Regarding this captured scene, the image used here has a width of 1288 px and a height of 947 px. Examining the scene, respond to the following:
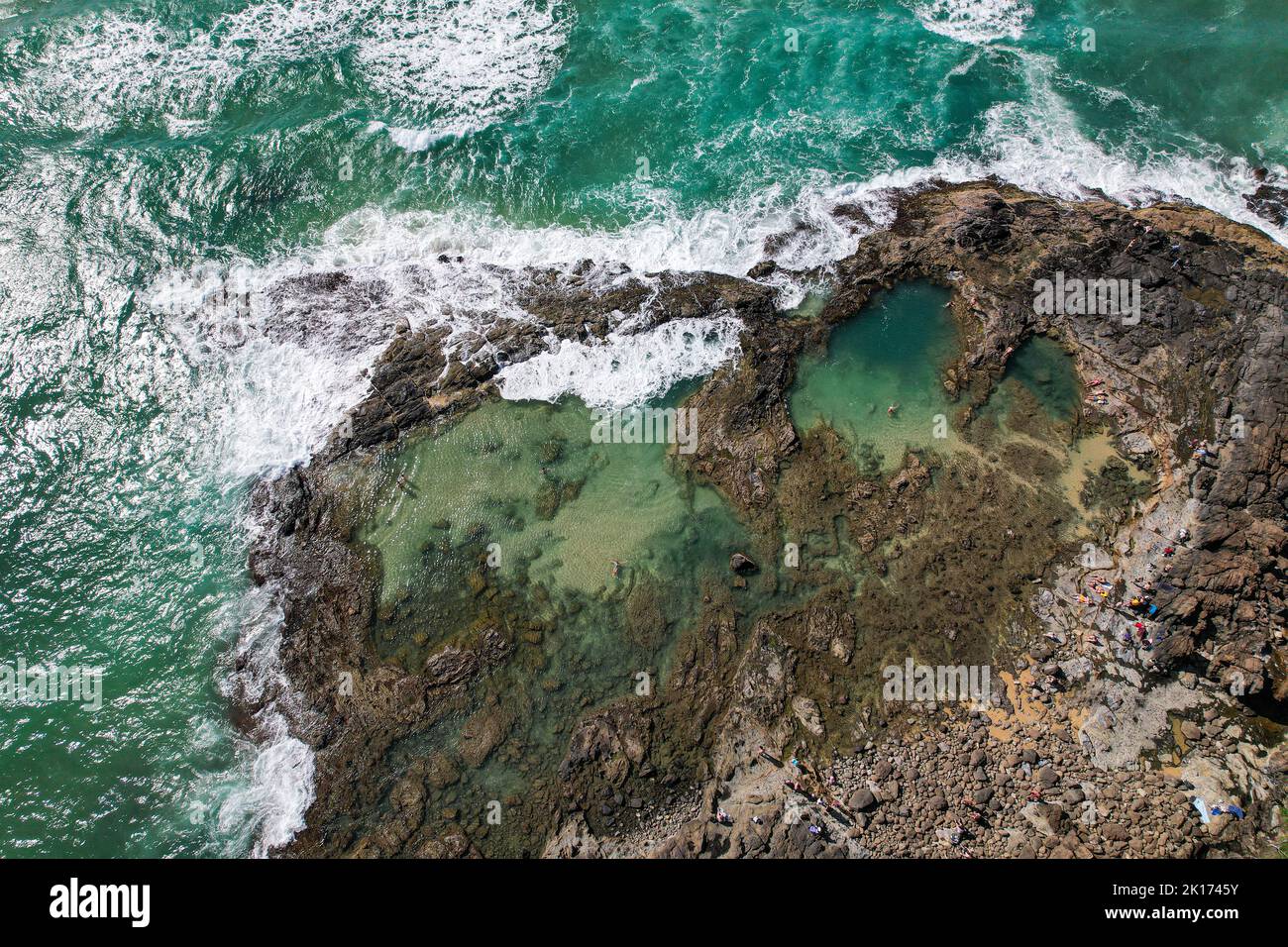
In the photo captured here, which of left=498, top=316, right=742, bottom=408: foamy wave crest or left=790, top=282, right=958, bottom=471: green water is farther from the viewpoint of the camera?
left=498, top=316, right=742, bottom=408: foamy wave crest

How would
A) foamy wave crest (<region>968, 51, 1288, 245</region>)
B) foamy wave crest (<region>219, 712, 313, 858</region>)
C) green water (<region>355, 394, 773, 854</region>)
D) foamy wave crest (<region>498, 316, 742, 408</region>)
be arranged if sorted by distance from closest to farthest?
1. foamy wave crest (<region>219, 712, 313, 858</region>)
2. green water (<region>355, 394, 773, 854</region>)
3. foamy wave crest (<region>498, 316, 742, 408</region>)
4. foamy wave crest (<region>968, 51, 1288, 245</region>)

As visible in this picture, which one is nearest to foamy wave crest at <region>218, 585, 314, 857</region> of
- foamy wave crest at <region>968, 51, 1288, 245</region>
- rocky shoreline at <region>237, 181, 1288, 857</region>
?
rocky shoreline at <region>237, 181, 1288, 857</region>

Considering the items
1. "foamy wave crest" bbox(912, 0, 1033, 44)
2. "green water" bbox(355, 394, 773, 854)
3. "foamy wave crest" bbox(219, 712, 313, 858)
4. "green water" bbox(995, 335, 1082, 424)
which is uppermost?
"foamy wave crest" bbox(912, 0, 1033, 44)

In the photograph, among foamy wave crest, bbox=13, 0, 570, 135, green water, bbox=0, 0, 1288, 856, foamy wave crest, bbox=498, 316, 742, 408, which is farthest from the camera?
foamy wave crest, bbox=13, 0, 570, 135

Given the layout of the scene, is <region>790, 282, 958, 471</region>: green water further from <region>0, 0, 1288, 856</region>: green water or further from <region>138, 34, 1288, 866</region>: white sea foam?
<region>0, 0, 1288, 856</region>: green water

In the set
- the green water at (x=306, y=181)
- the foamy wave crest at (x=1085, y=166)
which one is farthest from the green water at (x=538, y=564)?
the foamy wave crest at (x=1085, y=166)

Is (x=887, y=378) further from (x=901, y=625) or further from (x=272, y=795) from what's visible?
(x=272, y=795)
